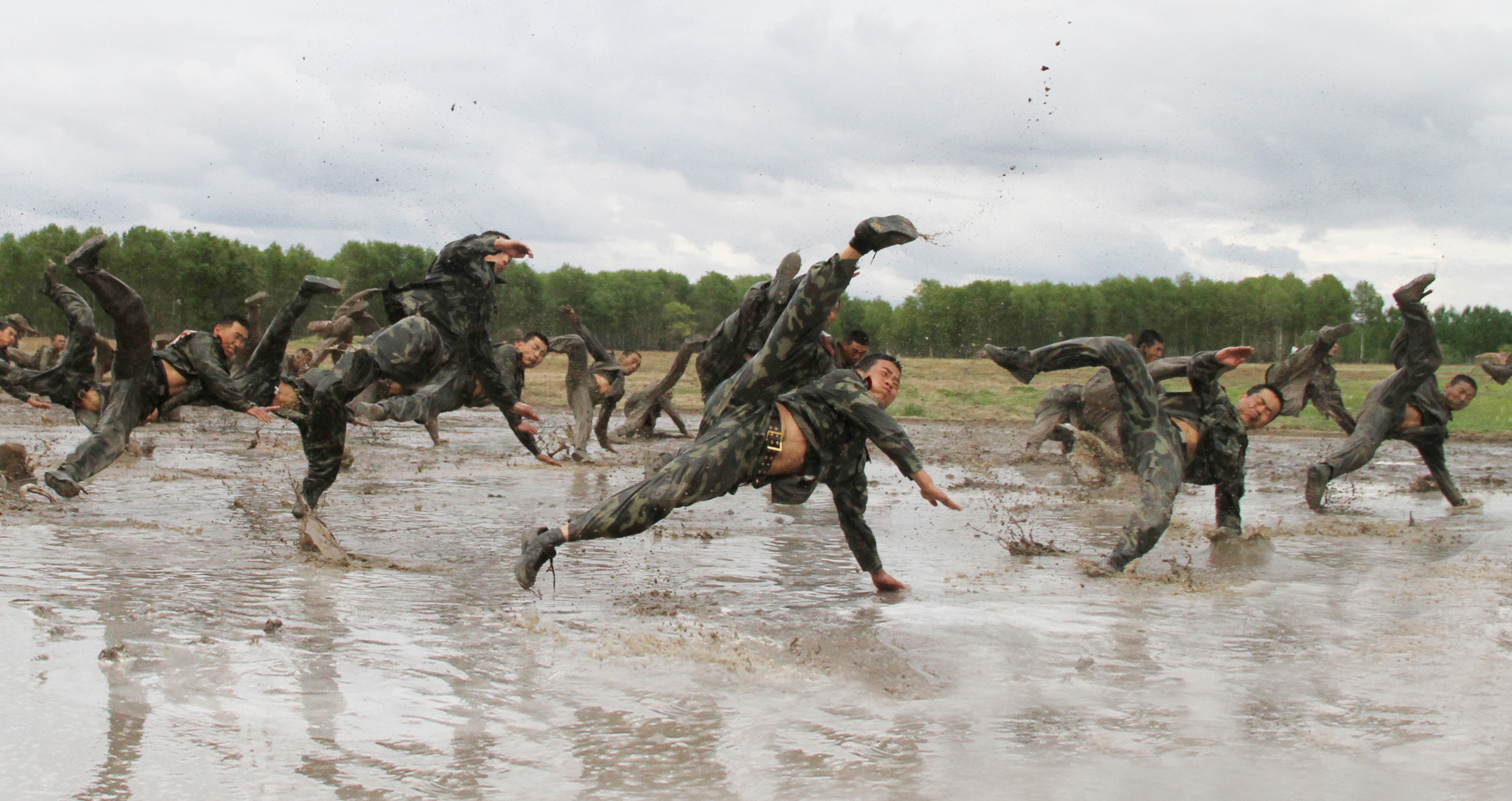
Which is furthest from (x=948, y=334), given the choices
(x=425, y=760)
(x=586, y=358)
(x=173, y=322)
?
(x=425, y=760)

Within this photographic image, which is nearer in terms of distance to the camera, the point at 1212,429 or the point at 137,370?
the point at 1212,429

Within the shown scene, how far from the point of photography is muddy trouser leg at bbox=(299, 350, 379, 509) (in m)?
7.61

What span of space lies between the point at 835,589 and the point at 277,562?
10.8 ft

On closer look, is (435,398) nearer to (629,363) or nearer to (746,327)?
(746,327)

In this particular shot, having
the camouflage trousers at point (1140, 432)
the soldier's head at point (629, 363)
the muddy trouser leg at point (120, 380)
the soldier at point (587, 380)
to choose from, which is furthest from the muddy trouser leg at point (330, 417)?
the soldier's head at point (629, 363)

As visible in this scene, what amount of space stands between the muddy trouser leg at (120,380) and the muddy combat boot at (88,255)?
62 mm

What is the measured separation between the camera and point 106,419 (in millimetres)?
8523

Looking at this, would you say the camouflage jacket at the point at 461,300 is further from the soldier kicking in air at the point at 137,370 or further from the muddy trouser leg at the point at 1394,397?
the muddy trouser leg at the point at 1394,397

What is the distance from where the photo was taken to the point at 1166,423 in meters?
7.45

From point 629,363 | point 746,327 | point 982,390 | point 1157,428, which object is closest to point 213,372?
point 746,327

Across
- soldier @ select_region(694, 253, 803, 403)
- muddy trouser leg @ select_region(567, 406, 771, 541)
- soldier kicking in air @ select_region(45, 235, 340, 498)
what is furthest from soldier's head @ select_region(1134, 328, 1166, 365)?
soldier kicking in air @ select_region(45, 235, 340, 498)

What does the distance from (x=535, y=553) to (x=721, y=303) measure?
90.2m

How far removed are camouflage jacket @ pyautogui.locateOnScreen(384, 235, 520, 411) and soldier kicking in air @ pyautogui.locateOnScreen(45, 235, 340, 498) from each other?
489 millimetres

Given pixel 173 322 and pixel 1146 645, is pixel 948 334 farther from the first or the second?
pixel 1146 645
